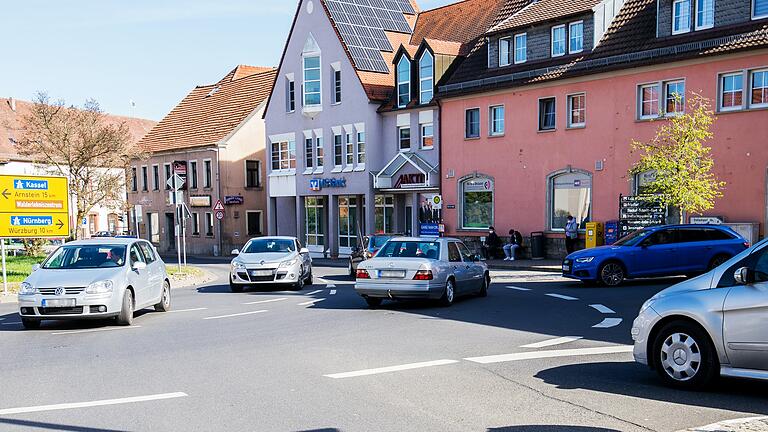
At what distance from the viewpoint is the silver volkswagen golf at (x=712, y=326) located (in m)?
6.66

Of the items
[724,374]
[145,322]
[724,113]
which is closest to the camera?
[724,374]

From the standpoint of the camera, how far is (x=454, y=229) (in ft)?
108

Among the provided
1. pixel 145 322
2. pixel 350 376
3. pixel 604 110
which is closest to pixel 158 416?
pixel 350 376

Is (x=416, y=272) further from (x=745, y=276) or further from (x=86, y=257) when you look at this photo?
(x=745, y=276)

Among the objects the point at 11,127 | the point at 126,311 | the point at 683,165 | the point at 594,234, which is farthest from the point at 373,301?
the point at 11,127

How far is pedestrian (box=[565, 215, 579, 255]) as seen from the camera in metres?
26.9

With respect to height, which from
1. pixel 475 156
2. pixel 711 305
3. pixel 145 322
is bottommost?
pixel 145 322

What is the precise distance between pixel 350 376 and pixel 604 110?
2134 centimetres

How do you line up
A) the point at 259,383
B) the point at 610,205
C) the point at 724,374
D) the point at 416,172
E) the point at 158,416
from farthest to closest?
the point at 416,172
the point at 610,205
the point at 259,383
the point at 724,374
the point at 158,416

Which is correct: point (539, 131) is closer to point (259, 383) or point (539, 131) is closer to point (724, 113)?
point (724, 113)

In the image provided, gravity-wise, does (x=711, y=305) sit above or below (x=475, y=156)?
below

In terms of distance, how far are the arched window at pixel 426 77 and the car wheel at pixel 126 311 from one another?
23.5 meters

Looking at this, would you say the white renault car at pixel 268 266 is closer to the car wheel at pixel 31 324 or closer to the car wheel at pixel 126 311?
the car wheel at pixel 126 311

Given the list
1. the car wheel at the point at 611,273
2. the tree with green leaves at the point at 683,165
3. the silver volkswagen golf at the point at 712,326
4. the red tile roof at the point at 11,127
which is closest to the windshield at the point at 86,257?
the silver volkswagen golf at the point at 712,326
